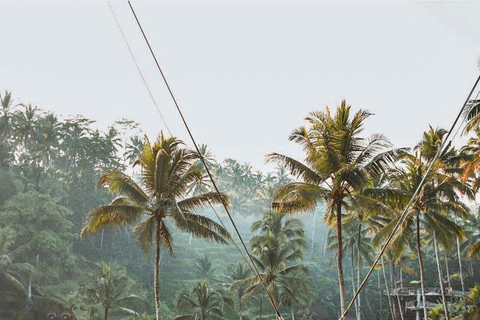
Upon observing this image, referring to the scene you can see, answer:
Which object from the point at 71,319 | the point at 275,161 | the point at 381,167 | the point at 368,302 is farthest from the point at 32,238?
the point at 368,302

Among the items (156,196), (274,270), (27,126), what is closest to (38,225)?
(27,126)

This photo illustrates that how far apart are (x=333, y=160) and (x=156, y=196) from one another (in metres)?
5.30

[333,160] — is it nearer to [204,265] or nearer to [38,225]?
[38,225]

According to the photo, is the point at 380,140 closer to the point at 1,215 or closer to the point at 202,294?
the point at 202,294

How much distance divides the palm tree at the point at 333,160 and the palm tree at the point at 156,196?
7.60 feet

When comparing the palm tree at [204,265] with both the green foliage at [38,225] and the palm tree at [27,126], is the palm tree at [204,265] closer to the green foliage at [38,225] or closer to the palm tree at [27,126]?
the green foliage at [38,225]

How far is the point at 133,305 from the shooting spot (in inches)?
1330

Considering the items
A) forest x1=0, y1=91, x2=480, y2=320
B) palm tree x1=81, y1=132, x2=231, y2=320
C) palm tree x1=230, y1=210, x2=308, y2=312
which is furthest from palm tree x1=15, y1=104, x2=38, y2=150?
palm tree x1=81, y1=132, x2=231, y2=320

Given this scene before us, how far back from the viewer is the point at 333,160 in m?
11.1

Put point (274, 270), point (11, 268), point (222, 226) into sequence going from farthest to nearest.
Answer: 1. point (11, 268)
2. point (274, 270)
3. point (222, 226)

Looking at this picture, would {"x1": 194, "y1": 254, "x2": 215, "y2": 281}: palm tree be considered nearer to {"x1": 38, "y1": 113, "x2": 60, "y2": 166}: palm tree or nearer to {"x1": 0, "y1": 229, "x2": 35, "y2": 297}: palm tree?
{"x1": 0, "y1": 229, "x2": 35, "y2": 297}: palm tree

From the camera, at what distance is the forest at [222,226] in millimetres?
11500

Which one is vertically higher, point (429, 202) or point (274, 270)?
point (429, 202)

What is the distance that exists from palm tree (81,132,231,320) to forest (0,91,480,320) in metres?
0.04
